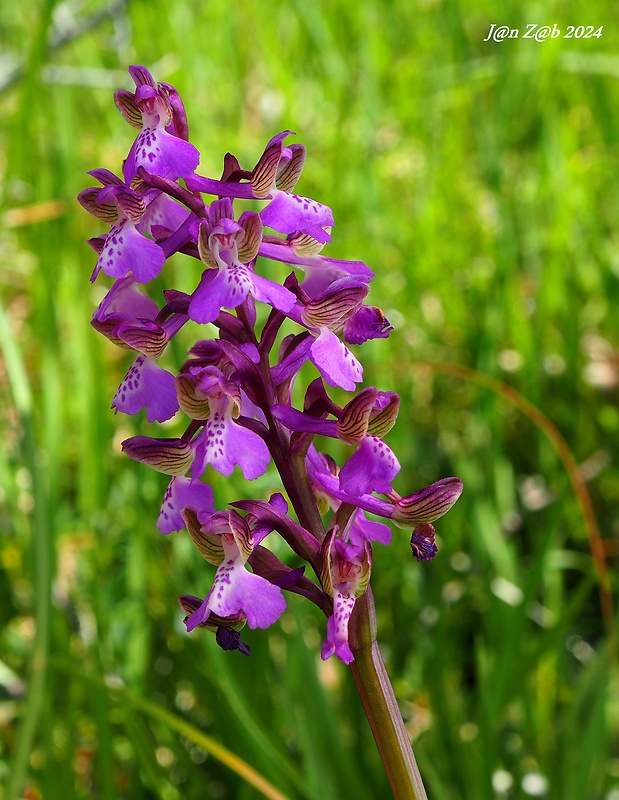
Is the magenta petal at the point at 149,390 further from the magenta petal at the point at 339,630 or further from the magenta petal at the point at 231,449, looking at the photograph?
the magenta petal at the point at 339,630

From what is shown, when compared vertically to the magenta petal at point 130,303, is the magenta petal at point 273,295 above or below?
below

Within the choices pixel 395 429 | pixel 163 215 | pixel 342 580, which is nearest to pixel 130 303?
pixel 163 215

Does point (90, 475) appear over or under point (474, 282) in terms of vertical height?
under

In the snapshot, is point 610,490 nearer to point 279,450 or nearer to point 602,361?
point 602,361

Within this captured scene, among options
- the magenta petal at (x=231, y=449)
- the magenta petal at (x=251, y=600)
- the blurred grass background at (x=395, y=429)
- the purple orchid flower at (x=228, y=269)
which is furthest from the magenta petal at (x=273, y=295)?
the blurred grass background at (x=395, y=429)

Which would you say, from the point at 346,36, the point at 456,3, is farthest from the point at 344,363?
the point at 346,36

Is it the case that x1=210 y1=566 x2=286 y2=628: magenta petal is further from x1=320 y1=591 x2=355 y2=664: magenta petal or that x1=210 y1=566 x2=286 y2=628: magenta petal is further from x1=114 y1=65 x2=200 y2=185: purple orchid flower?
x1=114 y1=65 x2=200 y2=185: purple orchid flower

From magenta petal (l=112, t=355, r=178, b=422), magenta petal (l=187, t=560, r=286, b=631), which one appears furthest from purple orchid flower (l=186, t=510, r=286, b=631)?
magenta petal (l=112, t=355, r=178, b=422)

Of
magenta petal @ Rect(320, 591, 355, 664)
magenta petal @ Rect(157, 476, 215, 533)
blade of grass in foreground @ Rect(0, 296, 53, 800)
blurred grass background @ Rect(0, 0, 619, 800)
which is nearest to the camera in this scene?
magenta petal @ Rect(320, 591, 355, 664)
